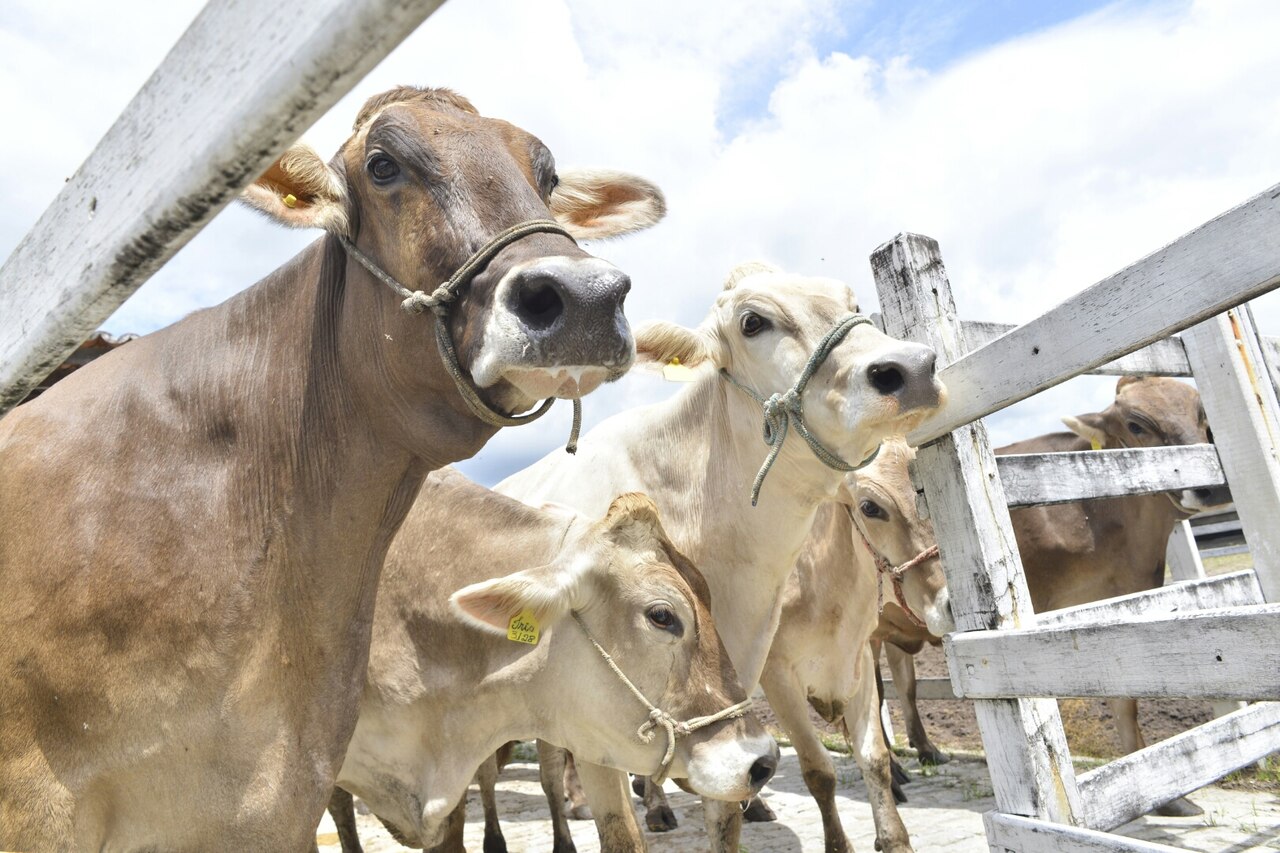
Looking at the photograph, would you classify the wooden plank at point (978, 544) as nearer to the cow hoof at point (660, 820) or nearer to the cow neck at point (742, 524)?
the cow neck at point (742, 524)

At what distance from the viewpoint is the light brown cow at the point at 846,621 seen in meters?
4.86

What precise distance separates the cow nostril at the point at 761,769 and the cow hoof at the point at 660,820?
3081 millimetres

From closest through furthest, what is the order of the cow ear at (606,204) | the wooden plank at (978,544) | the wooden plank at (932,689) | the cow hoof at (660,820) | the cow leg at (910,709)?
the wooden plank at (978,544) < the cow ear at (606,204) < the cow hoof at (660,820) < the cow leg at (910,709) < the wooden plank at (932,689)

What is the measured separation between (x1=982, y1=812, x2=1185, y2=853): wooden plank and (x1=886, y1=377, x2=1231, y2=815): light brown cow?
179 inches

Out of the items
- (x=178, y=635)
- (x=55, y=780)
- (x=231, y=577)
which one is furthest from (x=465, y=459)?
(x=55, y=780)

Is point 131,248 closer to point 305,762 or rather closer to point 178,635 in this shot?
point 178,635

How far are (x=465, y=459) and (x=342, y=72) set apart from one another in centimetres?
162

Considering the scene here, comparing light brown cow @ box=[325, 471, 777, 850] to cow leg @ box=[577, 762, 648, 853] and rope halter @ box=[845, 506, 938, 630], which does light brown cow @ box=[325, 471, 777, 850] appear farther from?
rope halter @ box=[845, 506, 938, 630]

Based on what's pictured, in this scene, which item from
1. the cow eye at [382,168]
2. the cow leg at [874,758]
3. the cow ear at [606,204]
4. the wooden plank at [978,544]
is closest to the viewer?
the cow eye at [382,168]

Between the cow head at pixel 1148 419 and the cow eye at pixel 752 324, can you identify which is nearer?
the cow eye at pixel 752 324

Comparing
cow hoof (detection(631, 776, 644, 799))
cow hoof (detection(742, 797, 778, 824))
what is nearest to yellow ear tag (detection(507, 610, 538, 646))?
cow hoof (detection(742, 797, 778, 824))

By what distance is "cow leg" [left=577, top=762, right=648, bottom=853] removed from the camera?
3.91 meters

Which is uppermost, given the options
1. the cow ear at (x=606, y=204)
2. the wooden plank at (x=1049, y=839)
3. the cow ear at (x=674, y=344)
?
the cow ear at (x=606, y=204)

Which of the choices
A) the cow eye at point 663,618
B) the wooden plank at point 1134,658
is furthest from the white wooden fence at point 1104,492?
the cow eye at point 663,618
